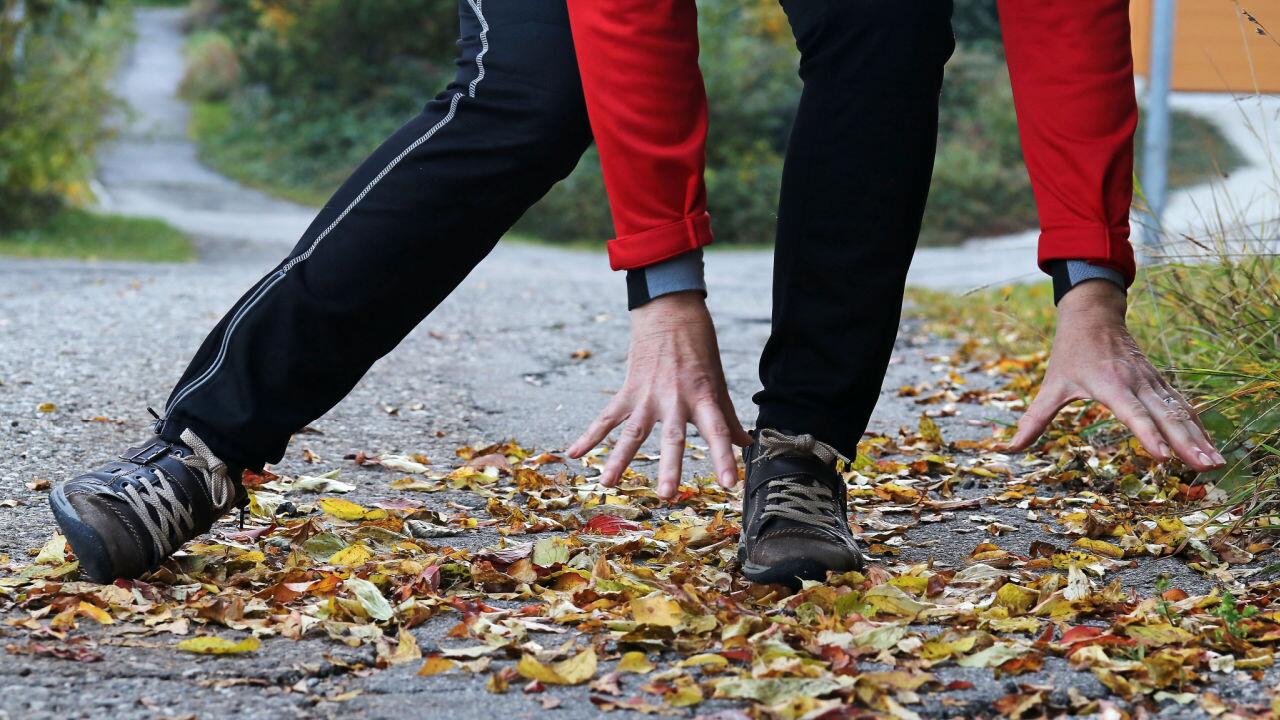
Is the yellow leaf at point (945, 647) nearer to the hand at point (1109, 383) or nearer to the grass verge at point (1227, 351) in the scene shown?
the hand at point (1109, 383)

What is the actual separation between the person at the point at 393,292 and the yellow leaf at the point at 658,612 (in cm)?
23

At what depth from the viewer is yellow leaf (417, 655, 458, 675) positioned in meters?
A: 1.55

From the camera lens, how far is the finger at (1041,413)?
172 centimetres

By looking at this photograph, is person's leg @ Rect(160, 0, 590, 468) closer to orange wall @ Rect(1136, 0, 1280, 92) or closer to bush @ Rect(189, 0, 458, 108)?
orange wall @ Rect(1136, 0, 1280, 92)

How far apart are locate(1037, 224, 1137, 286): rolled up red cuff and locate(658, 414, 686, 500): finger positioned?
0.55 meters

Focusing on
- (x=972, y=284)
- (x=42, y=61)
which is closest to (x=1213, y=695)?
(x=972, y=284)

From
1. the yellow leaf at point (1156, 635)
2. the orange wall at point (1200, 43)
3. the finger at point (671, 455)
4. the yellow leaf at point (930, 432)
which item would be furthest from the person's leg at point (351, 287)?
the orange wall at point (1200, 43)

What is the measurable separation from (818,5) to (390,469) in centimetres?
154

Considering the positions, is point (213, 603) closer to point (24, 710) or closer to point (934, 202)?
point (24, 710)

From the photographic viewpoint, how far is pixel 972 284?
9.40m

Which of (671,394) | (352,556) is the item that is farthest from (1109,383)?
(352,556)

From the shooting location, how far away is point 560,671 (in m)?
1.53

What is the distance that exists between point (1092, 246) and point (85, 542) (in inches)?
55.5

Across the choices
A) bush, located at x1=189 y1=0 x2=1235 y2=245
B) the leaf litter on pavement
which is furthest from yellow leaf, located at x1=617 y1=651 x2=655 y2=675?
bush, located at x1=189 y1=0 x2=1235 y2=245
